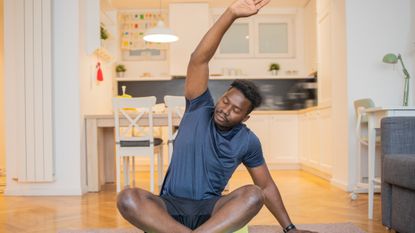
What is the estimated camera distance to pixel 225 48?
721cm

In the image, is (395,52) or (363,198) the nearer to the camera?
(363,198)

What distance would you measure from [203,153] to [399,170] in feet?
3.71

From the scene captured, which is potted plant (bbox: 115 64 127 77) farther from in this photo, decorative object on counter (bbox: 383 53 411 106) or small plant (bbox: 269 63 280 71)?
decorative object on counter (bbox: 383 53 411 106)

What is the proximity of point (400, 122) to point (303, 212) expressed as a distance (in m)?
1.12

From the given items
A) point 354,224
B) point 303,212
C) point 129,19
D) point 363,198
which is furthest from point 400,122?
point 129,19

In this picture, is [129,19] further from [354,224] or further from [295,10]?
[354,224]

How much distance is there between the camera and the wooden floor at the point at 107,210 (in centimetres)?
291

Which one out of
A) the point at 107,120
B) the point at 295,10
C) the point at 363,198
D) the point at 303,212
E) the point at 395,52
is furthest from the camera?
the point at 295,10

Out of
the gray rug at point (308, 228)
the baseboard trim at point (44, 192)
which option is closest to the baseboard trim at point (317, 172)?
the gray rug at point (308, 228)

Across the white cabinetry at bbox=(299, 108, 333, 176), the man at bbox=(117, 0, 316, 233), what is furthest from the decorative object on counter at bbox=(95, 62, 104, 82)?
the man at bbox=(117, 0, 316, 233)

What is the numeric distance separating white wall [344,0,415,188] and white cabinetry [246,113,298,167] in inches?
93.3

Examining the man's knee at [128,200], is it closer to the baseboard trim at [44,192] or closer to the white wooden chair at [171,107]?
the white wooden chair at [171,107]

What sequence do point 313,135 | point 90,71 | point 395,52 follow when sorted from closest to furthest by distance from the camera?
1. point 395,52
2. point 90,71
3. point 313,135

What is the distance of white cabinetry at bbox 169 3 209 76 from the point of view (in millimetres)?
6711
